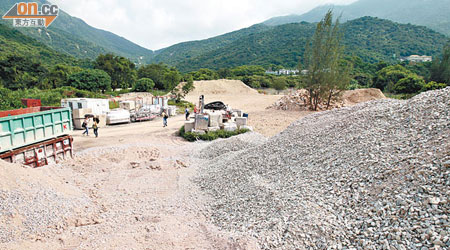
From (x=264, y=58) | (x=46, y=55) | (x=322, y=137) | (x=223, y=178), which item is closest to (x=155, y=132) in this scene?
(x=223, y=178)

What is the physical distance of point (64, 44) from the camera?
11319 cm

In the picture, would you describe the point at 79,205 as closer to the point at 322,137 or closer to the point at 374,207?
the point at 374,207

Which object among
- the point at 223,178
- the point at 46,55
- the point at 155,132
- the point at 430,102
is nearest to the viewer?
the point at 430,102

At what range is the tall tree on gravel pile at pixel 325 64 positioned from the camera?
19.6 m

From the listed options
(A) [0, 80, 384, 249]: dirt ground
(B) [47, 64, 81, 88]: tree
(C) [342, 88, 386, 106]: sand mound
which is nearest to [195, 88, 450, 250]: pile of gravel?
(A) [0, 80, 384, 249]: dirt ground

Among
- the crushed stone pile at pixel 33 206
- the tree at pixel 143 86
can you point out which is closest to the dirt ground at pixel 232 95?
the tree at pixel 143 86

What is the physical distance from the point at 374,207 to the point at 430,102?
4.32 meters

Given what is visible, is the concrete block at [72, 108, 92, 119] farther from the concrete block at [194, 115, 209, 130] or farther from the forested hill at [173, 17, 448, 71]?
the forested hill at [173, 17, 448, 71]

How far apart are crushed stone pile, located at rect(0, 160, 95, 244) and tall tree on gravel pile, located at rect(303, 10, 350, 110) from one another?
18.6 meters

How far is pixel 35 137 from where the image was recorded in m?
8.09

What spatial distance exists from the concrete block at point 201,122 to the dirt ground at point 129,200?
5.15ft

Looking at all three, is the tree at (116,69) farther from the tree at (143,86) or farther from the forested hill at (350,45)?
the forested hill at (350,45)

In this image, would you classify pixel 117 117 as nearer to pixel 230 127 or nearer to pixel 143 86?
pixel 230 127

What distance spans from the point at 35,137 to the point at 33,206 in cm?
372
